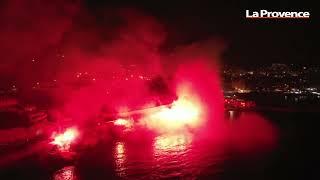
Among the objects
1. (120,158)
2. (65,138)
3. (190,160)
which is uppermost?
(65,138)

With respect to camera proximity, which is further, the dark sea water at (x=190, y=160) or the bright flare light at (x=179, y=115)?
the bright flare light at (x=179, y=115)

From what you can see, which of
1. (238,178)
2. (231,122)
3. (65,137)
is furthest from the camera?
(231,122)

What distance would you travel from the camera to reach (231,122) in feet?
79.0

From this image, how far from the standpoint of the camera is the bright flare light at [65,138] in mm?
16827

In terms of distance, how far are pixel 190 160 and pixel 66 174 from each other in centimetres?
435

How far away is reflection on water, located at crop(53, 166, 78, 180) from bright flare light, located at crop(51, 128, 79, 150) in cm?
279

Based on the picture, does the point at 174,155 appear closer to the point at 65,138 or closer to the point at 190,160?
the point at 190,160

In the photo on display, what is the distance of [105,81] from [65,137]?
7050 mm

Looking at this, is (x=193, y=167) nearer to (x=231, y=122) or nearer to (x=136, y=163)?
(x=136, y=163)

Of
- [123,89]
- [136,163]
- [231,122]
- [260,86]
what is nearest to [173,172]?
[136,163]

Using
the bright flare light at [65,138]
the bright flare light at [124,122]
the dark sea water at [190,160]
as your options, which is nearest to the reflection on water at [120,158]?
the dark sea water at [190,160]

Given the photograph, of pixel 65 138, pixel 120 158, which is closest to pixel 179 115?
pixel 65 138

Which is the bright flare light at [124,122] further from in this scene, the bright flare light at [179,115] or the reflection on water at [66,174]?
the reflection on water at [66,174]

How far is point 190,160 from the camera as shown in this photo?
14.4 meters
